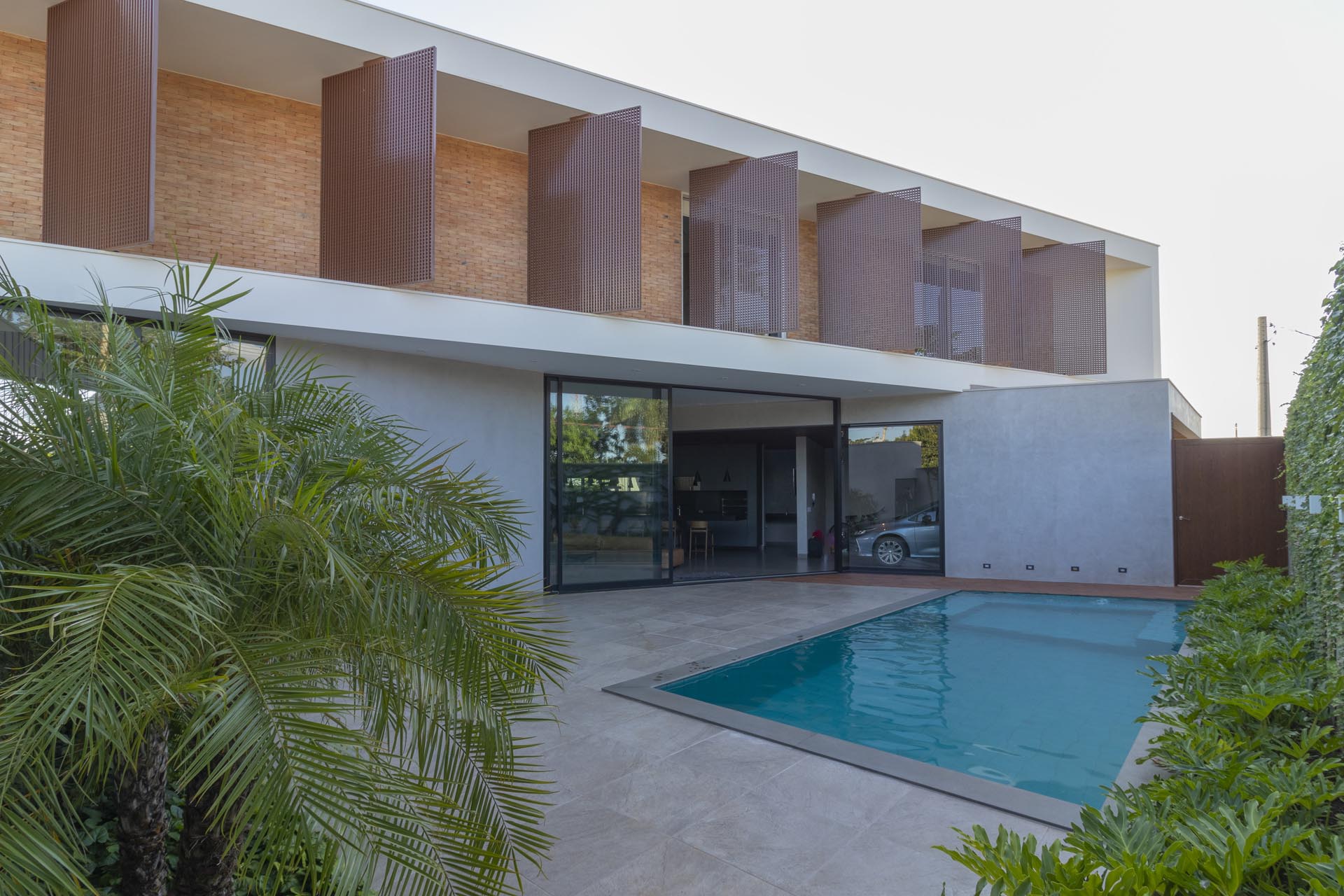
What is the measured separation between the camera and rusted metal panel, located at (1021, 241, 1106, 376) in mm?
14359

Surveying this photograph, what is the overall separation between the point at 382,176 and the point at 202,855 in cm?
747

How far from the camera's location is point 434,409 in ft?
31.9

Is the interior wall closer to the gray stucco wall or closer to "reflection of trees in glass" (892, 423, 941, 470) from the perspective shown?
the gray stucco wall

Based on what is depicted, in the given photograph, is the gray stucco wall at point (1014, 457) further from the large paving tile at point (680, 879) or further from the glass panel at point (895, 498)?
the large paving tile at point (680, 879)

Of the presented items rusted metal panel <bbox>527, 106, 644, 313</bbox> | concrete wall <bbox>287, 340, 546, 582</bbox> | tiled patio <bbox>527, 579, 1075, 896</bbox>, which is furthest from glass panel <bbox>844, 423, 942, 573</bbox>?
tiled patio <bbox>527, 579, 1075, 896</bbox>

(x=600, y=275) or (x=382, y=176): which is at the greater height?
(x=382, y=176)

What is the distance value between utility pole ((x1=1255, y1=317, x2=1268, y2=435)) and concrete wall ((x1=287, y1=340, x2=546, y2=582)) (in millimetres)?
16715

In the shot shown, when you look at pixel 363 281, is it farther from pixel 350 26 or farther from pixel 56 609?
pixel 56 609

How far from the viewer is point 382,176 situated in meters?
8.34

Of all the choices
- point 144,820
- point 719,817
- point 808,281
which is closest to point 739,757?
point 719,817

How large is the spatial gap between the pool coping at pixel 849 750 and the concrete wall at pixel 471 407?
4213 millimetres

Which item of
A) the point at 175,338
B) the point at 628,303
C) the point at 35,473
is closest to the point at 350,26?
the point at 628,303

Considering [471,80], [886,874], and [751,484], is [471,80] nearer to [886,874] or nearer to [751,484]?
[886,874]

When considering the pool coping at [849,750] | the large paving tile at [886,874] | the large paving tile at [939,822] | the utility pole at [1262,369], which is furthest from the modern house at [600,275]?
the large paving tile at [886,874]
